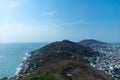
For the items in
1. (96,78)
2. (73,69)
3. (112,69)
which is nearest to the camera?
(96,78)

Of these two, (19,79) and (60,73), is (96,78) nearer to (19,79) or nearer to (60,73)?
(60,73)

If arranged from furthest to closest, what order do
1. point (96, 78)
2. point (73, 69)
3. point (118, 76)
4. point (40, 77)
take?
1. point (118, 76)
2. point (73, 69)
3. point (96, 78)
4. point (40, 77)

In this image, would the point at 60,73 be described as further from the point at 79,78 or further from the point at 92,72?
the point at 92,72

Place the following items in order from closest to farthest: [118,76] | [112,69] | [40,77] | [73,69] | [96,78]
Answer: [40,77] < [96,78] < [73,69] < [118,76] < [112,69]

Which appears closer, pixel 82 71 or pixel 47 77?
pixel 47 77

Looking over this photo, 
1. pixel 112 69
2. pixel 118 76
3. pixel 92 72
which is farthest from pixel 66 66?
pixel 112 69

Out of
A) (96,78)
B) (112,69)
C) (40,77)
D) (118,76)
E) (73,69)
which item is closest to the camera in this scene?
(40,77)

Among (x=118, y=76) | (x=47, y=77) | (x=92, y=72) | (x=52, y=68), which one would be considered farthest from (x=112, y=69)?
(x=47, y=77)

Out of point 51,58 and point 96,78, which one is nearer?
point 96,78
